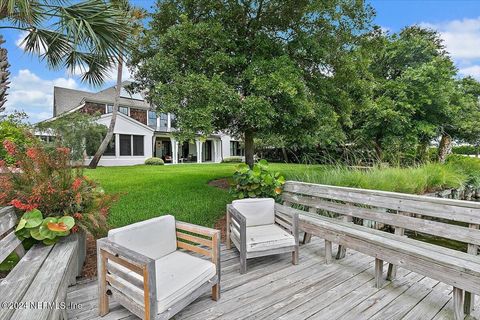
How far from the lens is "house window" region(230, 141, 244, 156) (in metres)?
26.7

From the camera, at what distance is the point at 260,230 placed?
140 inches

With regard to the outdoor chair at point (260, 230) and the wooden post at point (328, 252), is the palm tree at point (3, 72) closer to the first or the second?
the outdoor chair at point (260, 230)

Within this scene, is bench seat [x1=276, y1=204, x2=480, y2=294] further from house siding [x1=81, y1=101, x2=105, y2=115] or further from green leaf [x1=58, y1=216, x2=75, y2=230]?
house siding [x1=81, y1=101, x2=105, y2=115]

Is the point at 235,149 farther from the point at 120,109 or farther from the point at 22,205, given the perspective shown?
the point at 22,205

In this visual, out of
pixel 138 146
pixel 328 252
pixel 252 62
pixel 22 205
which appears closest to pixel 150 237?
pixel 22 205

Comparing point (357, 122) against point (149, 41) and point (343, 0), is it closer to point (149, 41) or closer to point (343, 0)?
point (343, 0)

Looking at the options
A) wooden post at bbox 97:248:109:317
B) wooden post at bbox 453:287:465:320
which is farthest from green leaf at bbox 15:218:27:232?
wooden post at bbox 453:287:465:320

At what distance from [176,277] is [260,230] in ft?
5.07

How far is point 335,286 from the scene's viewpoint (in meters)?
2.86

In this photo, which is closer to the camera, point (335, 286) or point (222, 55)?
point (335, 286)

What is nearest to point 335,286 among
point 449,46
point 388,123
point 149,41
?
point 149,41

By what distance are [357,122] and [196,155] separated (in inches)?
639

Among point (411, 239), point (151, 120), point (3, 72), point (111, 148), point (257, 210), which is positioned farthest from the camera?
point (151, 120)

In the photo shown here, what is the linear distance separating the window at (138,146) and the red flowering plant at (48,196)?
17424 millimetres
